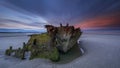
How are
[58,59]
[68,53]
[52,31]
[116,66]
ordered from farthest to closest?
[68,53] < [52,31] < [58,59] < [116,66]

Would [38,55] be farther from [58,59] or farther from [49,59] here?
[58,59]

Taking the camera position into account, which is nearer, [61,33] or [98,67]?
[98,67]

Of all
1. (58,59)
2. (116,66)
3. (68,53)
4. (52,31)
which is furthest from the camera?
(68,53)

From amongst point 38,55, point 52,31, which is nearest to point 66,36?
point 52,31

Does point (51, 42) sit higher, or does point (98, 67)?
point (51, 42)

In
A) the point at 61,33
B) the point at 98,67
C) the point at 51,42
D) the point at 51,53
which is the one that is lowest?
the point at 98,67

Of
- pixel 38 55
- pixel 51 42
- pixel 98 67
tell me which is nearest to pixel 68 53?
pixel 51 42

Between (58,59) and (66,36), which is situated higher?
(66,36)

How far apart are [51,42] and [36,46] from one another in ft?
2.78

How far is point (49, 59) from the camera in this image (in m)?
4.89

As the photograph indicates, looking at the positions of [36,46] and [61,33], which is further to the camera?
[36,46]

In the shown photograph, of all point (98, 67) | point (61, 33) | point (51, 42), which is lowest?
point (98, 67)

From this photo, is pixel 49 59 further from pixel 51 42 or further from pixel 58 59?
pixel 51 42

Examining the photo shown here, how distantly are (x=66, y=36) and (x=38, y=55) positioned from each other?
150 cm
